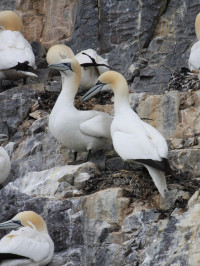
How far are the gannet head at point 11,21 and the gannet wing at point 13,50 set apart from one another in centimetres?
13

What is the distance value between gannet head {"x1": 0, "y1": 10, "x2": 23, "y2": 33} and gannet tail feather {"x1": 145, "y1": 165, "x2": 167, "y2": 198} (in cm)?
472

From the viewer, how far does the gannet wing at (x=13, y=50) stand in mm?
15477

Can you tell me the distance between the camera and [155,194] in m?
12.4

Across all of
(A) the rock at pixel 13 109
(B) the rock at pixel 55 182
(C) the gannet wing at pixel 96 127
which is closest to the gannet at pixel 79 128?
(C) the gannet wing at pixel 96 127

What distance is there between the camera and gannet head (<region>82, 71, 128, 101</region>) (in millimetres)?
13742

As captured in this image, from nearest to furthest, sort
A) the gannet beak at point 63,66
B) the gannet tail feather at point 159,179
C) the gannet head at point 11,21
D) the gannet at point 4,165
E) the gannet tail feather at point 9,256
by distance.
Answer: the gannet tail feather at point 9,256, the gannet tail feather at point 159,179, the gannet at point 4,165, the gannet beak at point 63,66, the gannet head at point 11,21

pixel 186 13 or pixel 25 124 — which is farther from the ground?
pixel 186 13

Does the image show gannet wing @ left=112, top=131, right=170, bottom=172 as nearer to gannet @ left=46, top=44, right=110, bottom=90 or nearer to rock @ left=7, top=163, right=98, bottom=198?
rock @ left=7, top=163, right=98, bottom=198

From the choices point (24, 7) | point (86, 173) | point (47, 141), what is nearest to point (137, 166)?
point (86, 173)

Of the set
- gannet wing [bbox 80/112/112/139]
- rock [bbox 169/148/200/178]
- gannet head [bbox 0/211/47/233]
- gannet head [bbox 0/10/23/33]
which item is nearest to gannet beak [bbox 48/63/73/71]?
gannet wing [bbox 80/112/112/139]

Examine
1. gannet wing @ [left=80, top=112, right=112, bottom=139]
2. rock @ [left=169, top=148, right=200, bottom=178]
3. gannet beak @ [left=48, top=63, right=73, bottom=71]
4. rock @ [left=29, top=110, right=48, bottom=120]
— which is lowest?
rock @ [left=29, top=110, right=48, bottom=120]

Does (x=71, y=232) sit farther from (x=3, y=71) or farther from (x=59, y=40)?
(x=59, y=40)

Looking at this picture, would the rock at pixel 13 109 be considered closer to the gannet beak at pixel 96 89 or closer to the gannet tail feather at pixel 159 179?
the gannet beak at pixel 96 89

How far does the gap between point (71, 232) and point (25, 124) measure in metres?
3.07
